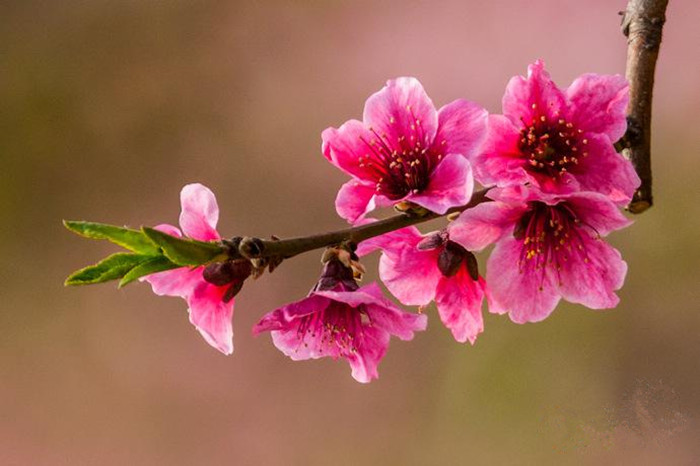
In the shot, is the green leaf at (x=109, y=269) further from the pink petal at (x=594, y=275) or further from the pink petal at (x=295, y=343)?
the pink petal at (x=594, y=275)

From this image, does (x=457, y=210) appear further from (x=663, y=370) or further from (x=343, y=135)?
(x=663, y=370)

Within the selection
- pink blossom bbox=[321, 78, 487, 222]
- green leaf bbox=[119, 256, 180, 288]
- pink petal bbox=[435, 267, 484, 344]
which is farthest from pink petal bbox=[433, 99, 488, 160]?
green leaf bbox=[119, 256, 180, 288]

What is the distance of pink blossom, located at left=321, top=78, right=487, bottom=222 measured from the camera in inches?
23.7

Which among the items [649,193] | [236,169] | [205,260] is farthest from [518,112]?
[236,169]

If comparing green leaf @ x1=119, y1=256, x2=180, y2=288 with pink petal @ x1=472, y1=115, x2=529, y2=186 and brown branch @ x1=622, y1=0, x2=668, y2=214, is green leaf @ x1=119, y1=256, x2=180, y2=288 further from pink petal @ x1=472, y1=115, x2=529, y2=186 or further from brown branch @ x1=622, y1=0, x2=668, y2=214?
brown branch @ x1=622, y1=0, x2=668, y2=214

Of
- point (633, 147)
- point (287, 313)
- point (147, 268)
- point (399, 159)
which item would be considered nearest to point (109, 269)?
point (147, 268)

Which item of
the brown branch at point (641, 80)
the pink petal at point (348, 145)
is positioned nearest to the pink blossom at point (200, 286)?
the pink petal at point (348, 145)

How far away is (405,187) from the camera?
2.07 ft

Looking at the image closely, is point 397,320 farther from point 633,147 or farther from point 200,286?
point 633,147

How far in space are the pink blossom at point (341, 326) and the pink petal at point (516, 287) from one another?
0.26 ft

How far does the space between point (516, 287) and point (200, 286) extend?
0.25 m

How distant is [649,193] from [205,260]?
0.39 metres

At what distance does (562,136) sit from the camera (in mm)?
613

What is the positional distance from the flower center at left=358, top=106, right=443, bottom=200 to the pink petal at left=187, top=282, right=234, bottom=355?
0.15 metres
